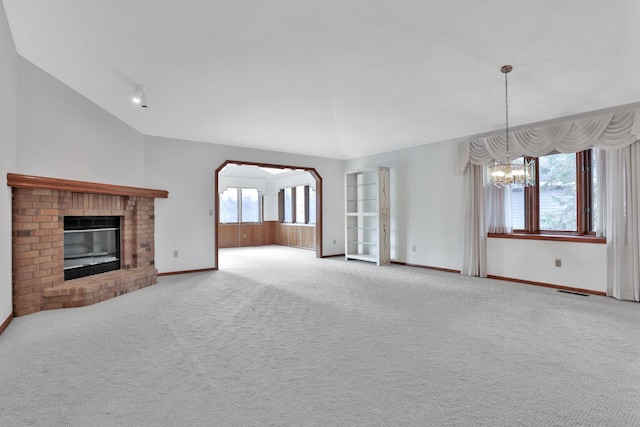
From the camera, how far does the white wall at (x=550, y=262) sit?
4.48m

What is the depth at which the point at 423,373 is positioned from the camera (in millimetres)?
2318

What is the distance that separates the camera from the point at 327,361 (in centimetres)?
250

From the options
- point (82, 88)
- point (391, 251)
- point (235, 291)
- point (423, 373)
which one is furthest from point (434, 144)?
point (82, 88)

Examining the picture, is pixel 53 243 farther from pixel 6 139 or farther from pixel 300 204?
pixel 300 204

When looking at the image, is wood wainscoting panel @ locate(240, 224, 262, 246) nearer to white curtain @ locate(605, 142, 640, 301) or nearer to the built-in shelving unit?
the built-in shelving unit

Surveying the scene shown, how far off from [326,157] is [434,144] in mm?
2686

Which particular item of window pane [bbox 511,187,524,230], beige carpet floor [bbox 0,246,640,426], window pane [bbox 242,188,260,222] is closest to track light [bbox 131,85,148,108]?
beige carpet floor [bbox 0,246,640,426]

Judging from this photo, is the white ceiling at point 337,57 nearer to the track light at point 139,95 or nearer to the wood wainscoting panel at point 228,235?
the track light at point 139,95

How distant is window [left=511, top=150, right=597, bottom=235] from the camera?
15.7 feet

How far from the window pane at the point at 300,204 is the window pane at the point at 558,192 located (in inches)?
273

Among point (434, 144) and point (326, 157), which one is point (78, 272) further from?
point (434, 144)

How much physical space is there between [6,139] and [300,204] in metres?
8.11

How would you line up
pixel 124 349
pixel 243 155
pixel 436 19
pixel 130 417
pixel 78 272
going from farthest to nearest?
pixel 243 155
pixel 78 272
pixel 436 19
pixel 124 349
pixel 130 417

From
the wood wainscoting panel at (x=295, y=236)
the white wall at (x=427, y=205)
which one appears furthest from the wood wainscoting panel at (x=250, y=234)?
the white wall at (x=427, y=205)
